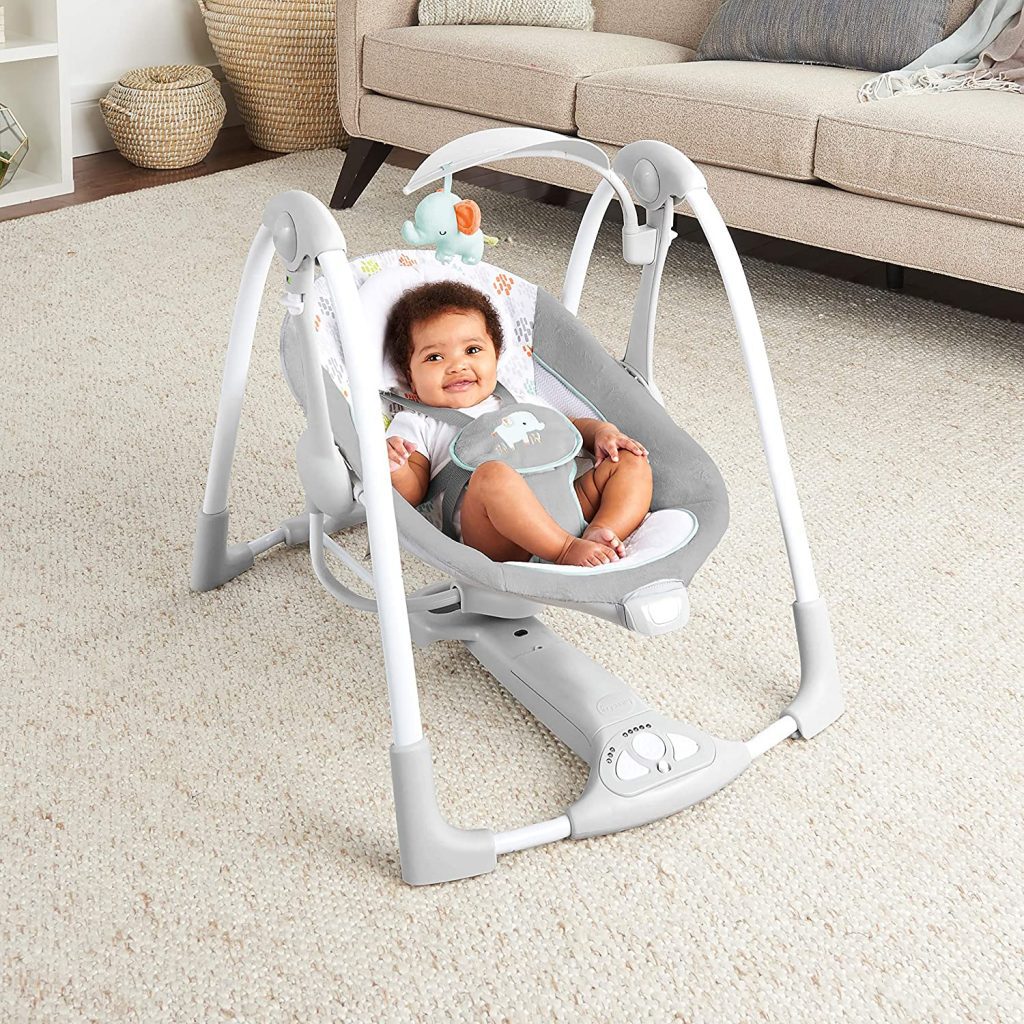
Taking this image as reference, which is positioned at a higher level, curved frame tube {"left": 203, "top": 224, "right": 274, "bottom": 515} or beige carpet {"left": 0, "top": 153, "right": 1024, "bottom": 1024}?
curved frame tube {"left": 203, "top": 224, "right": 274, "bottom": 515}

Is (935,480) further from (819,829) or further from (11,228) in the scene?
(11,228)

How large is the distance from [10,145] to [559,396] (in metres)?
2.28

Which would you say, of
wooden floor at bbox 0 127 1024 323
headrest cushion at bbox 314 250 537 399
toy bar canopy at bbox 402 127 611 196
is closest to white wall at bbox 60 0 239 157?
wooden floor at bbox 0 127 1024 323

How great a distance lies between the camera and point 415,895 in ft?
3.84

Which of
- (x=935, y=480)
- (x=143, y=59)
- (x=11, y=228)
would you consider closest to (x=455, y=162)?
(x=935, y=480)

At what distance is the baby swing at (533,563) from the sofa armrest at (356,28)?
64.2 inches

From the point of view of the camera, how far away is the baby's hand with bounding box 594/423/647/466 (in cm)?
141

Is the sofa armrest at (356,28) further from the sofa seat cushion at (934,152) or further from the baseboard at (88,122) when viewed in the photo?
the sofa seat cushion at (934,152)

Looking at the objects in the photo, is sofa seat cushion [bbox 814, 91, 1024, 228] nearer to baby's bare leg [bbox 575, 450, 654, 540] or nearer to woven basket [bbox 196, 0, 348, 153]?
baby's bare leg [bbox 575, 450, 654, 540]

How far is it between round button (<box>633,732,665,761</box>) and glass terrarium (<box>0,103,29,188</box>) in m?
2.48

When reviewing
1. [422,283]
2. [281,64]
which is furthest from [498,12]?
[422,283]

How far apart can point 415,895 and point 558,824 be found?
154mm

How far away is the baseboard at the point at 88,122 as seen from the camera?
11.6 feet

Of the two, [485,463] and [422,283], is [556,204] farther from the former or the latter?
[485,463]
